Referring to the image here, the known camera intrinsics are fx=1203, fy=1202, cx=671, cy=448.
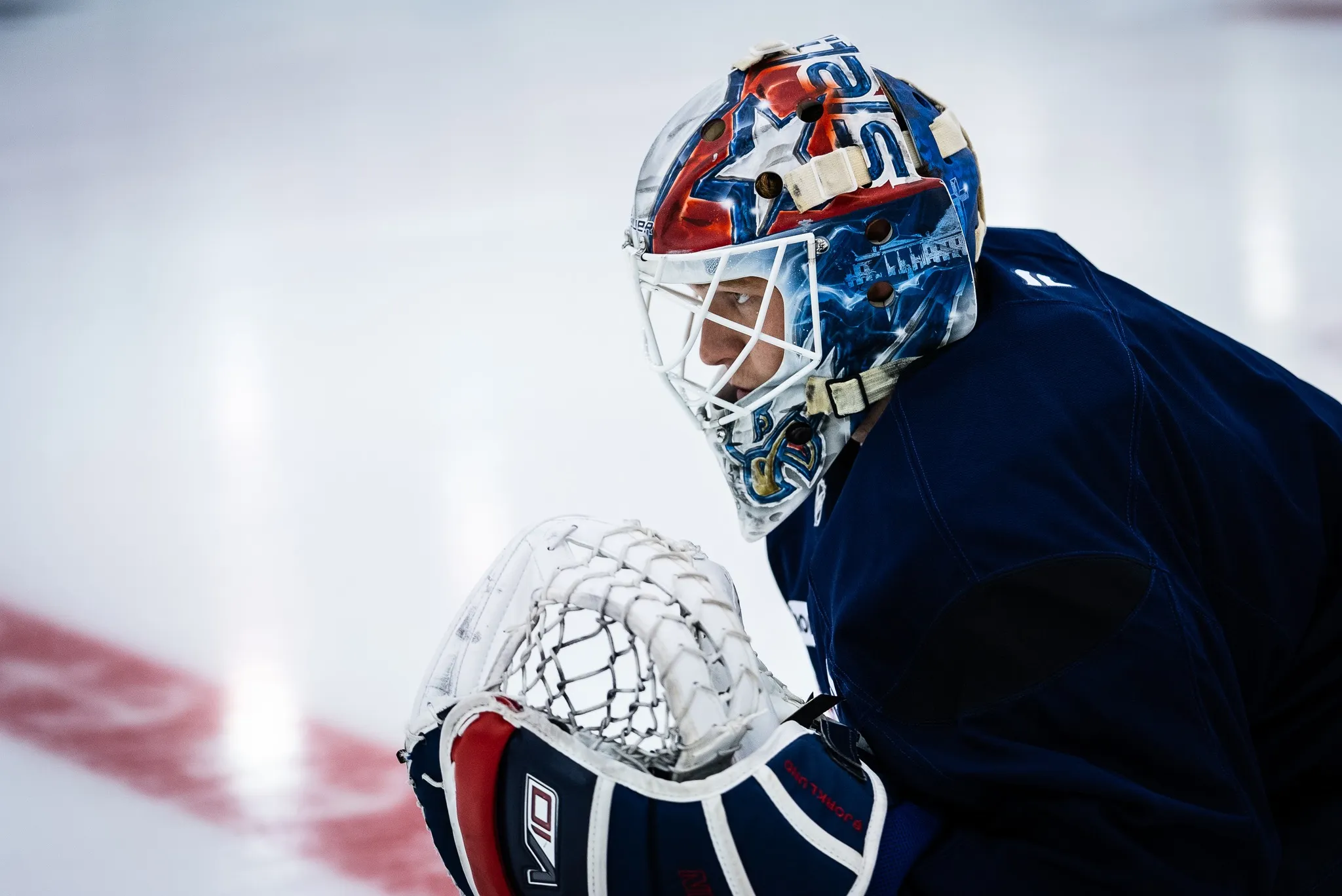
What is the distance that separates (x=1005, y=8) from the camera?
425 cm

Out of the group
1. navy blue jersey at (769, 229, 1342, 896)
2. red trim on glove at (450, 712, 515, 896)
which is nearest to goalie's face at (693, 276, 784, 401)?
navy blue jersey at (769, 229, 1342, 896)

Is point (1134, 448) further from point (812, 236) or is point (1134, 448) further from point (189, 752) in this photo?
point (189, 752)

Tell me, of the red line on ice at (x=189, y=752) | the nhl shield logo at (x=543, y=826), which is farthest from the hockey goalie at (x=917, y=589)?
the red line on ice at (x=189, y=752)

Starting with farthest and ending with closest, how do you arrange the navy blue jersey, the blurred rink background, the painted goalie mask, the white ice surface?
1. the blurred rink background
2. the white ice surface
3. the painted goalie mask
4. the navy blue jersey

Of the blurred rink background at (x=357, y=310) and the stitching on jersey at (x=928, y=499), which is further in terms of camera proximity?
the blurred rink background at (x=357, y=310)

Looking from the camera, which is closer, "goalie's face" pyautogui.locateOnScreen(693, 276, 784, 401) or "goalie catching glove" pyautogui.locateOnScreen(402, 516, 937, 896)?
"goalie catching glove" pyautogui.locateOnScreen(402, 516, 937, 896)

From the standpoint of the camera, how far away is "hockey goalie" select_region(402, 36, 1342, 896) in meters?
1.12

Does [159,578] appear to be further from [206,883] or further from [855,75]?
[855,75]

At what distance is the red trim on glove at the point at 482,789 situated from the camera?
1184 millimetres

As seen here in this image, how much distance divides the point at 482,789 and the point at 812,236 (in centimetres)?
69

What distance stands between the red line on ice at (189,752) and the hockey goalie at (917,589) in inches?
26.6

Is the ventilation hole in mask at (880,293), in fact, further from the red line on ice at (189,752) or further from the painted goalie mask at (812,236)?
the red line on ice at (189,752)

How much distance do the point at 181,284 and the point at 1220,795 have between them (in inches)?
123

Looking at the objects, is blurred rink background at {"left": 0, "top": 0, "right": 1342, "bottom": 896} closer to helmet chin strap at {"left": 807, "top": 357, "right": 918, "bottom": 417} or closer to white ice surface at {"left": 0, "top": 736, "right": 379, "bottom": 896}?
white ice surface at {"left": 0, "top": 736, "right": 379, "bottom": 896}
